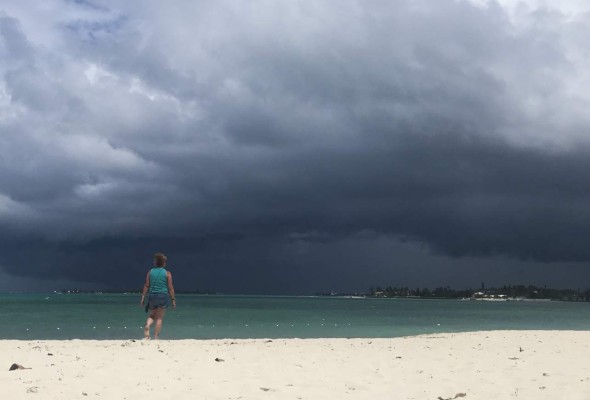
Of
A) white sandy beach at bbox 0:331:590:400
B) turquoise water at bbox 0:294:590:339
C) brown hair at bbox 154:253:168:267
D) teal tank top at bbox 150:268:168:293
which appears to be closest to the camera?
white sandy beach at bbox 0:331:590:400

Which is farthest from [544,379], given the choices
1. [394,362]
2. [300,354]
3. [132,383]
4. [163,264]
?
[163,264]

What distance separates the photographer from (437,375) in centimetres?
966

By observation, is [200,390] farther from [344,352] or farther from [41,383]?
[344,352]

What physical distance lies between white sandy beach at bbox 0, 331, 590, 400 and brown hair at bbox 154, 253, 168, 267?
215 centimetres

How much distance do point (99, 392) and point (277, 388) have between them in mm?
2422

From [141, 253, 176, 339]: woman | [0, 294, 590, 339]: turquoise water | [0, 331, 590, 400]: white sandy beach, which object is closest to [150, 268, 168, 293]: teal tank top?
[141, 253, 176, 339]: woman

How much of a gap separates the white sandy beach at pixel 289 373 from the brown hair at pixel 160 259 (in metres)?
2.15

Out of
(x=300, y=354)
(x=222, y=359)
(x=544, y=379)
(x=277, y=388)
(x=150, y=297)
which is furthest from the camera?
(x=150, y=297)

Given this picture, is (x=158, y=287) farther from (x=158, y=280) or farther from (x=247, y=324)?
(x=247, y=324)

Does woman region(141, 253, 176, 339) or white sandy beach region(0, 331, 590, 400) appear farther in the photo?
woman region(141, 253, 176, 339)

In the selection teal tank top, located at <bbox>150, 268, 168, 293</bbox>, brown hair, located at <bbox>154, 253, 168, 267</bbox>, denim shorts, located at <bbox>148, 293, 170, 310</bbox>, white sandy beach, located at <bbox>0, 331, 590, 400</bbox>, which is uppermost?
brown hair, located at <bbox>154, 253, 168, 267</bbox>

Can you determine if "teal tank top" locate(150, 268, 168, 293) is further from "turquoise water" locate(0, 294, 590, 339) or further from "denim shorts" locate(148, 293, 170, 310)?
"turquoise water" locate(0, 294, 590, 339)

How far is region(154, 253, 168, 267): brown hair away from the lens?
1462 cm

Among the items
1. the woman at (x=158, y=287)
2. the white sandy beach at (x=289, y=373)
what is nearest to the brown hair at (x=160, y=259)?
the woman at (x=158, y=287)
